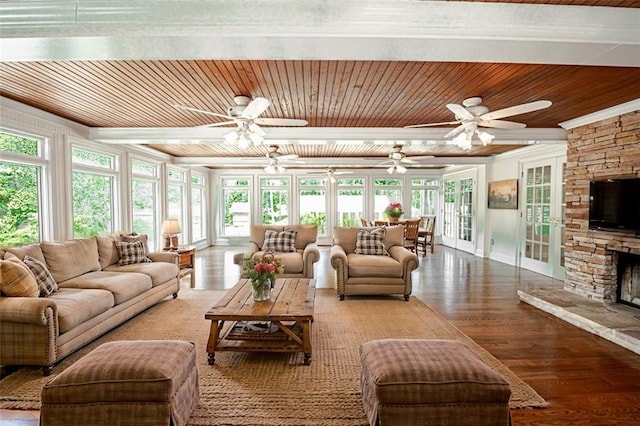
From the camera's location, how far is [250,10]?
1.95 metres

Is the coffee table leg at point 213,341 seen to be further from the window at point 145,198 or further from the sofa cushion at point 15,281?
the window at point 145,198

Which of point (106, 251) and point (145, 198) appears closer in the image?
point (106, 251)

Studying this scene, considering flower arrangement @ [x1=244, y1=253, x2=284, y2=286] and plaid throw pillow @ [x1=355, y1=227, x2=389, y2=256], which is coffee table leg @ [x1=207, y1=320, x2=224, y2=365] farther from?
plaid throw pillow @ [x1=355, y1=227, x2=389, y2=256]

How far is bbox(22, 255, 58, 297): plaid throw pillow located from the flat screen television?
20.1 ft

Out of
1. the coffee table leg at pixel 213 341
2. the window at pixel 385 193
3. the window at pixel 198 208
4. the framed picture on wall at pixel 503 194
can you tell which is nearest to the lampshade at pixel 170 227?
the coffee table leg at pixel 213 341

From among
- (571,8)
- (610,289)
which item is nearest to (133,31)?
(571,8)

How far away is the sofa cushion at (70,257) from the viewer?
141 inches

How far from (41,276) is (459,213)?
9398 millimetres

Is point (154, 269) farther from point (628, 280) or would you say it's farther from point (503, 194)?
point (503, 194)

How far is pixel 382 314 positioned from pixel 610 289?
2.84 m

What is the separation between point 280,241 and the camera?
5.57 meters

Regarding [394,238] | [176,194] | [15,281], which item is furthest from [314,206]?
[15,281]

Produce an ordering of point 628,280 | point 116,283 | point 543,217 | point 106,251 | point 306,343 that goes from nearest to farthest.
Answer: point 306,343, point 116,283, point 628,280, point 106,251, point 543,217

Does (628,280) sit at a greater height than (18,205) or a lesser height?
lesser
